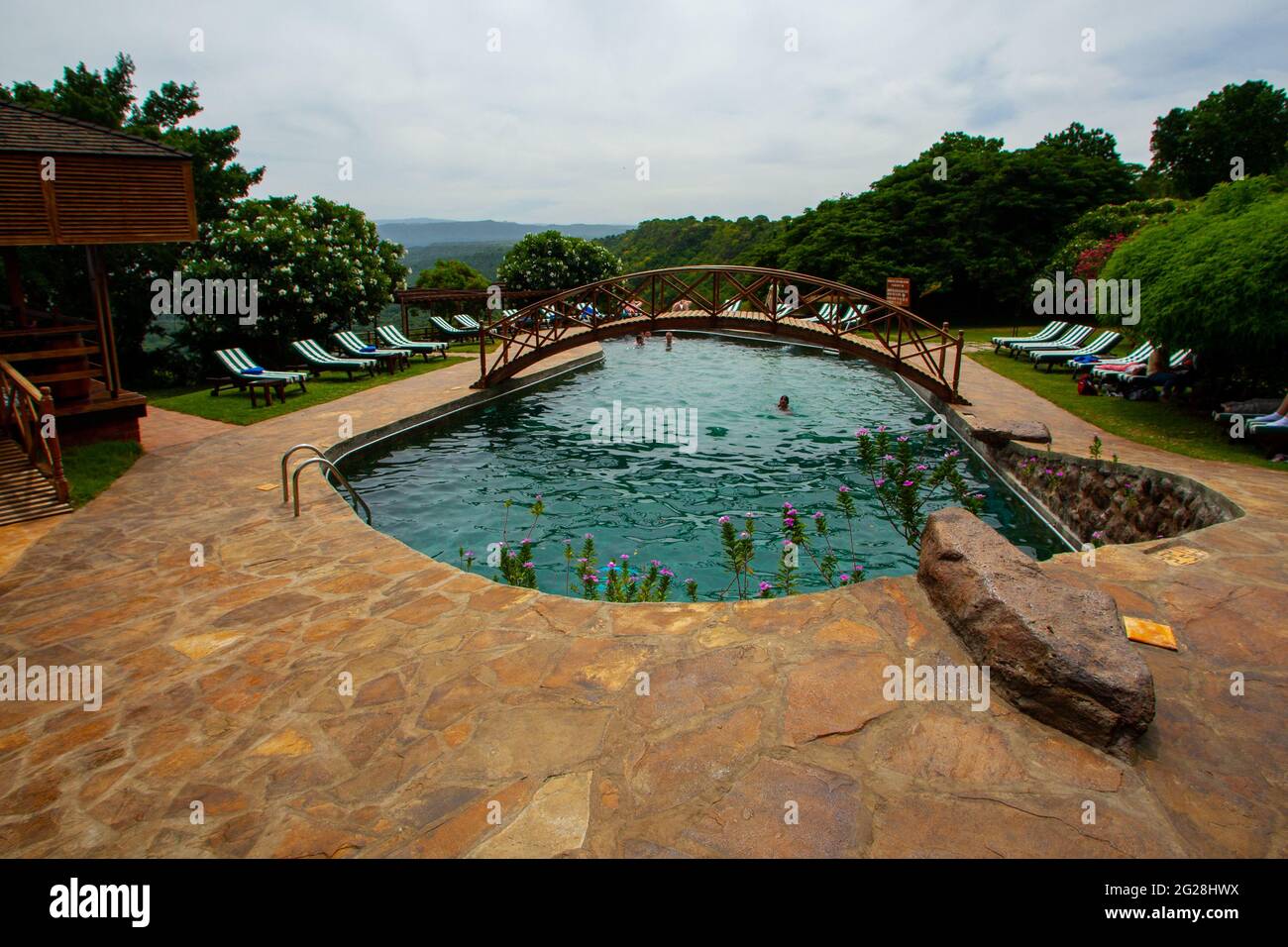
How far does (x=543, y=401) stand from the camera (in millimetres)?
16828

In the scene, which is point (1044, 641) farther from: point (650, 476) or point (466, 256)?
point (466, 256)

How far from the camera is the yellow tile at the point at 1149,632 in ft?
13.9

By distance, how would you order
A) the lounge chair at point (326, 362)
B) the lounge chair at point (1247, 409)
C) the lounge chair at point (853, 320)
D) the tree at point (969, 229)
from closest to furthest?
the lounge chair at point (1247, 409) < the lounge chair at point (853, 320) < the lounge chair at point (326, 362) < the tree at point (969, 229)

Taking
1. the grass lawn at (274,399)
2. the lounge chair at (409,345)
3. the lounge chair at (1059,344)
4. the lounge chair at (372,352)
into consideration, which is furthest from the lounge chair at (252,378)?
the lounge chair at (1059,344)

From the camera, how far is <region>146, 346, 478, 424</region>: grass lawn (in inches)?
508

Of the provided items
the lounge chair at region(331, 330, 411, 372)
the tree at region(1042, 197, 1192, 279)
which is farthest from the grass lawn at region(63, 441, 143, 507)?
the tree at region(1042, 197, 1192, 279)

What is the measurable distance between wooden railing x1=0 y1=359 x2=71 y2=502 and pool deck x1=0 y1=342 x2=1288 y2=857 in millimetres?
2434

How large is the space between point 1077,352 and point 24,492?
20752mm

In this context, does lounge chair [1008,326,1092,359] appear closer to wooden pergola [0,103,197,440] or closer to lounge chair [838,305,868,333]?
lounge chair [838,305,868,333]

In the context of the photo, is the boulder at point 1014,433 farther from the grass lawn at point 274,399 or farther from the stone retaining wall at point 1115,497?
the grass lawn at point 274,399

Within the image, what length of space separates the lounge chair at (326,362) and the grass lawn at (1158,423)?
15.8 m

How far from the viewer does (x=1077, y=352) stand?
17516 mm
